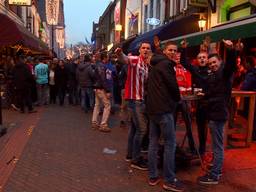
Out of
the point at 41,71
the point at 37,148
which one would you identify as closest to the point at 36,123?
the point at 37,148

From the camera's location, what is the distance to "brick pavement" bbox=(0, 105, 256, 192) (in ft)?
18.5

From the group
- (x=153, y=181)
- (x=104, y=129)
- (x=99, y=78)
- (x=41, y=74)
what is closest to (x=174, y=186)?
(x=153, y=181)

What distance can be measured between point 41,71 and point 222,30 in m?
7.41

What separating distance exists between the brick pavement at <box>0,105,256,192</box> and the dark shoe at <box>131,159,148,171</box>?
0.41ft

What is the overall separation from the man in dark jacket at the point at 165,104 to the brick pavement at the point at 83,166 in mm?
325

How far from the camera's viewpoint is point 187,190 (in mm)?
5512

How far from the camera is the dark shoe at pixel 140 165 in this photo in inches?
253

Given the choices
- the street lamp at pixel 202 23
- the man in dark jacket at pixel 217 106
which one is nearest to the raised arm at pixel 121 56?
the man in dark jacket at pixel 217 106

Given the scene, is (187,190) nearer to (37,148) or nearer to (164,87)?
(164,87)

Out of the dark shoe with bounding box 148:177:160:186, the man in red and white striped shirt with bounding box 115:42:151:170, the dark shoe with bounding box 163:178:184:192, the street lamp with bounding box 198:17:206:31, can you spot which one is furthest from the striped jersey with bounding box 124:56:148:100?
the street lamp with bounding box 198:17:206:31

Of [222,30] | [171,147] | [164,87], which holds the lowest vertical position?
[171,147]

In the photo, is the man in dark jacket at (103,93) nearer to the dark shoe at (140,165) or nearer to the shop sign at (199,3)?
the dark shoe at (140,165)

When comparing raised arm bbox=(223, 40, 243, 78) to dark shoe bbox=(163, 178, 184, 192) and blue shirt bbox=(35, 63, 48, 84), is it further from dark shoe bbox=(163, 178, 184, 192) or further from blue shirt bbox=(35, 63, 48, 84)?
blue shirt bbox=(35, 63, 48, 84)

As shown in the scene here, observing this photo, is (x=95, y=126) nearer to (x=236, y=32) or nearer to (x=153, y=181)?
(x=236, y=32)
